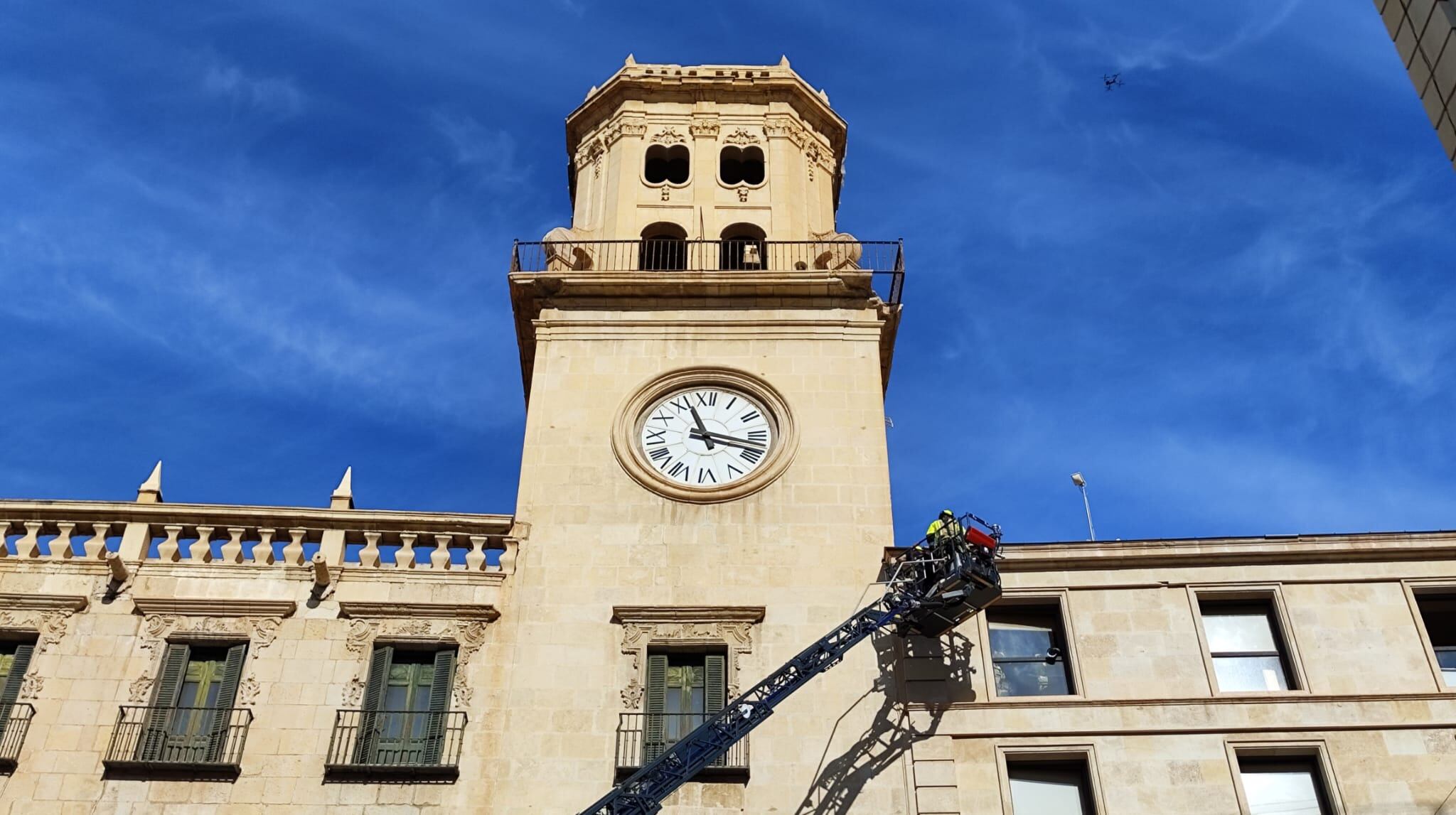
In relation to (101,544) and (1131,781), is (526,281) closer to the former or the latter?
(101,544)

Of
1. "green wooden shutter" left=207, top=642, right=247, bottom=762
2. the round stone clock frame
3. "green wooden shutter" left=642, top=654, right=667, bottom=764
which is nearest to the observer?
"green wooden shutter" left=207, top=642, right=247, bottom=762

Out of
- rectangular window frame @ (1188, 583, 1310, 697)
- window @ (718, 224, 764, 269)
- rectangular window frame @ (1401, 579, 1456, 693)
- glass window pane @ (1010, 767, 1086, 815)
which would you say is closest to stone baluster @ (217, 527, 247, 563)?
window @ (718, 224, 764, 269)

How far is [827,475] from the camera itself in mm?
25500

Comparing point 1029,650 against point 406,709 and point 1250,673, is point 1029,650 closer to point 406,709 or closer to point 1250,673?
point 1250,673

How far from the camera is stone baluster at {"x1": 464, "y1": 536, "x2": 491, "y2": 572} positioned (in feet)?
78.5

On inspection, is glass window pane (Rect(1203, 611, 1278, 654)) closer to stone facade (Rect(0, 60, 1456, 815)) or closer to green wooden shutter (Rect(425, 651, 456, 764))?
stone facade (Rect(0, 60, 1456, 815))

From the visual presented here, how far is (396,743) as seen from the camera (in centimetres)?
2180

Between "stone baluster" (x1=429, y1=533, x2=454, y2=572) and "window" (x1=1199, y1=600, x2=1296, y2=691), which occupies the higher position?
"stone baluster" (x1=429, y1=533, x2=454, y2=572)

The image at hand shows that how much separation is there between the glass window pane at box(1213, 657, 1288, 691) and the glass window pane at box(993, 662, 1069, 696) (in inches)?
98.0

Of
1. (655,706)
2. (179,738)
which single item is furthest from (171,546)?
(655,706)

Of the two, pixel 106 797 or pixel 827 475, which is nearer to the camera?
pixel 106 797

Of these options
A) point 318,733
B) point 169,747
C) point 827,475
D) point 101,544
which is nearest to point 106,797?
point 169,747

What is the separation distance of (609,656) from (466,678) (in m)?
2.34

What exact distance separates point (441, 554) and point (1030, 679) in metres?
10.3
